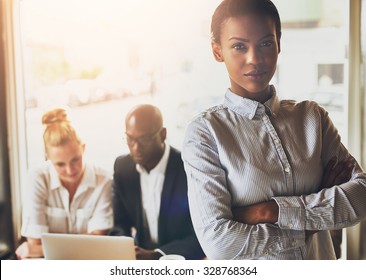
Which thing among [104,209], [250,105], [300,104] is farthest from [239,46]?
[104,209]

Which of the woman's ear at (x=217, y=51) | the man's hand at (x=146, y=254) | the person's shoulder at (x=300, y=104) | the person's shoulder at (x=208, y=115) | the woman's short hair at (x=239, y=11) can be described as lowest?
the man's hand at (x=146, y=254)

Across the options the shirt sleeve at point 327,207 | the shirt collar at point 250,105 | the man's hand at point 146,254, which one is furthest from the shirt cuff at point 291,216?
the man's hand at point 146,254

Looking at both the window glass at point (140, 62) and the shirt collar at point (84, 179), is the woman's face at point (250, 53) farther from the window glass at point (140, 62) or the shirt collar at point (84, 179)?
the shirt collar at point (84, 179)

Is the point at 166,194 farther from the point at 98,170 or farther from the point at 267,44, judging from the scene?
the point at 267,44

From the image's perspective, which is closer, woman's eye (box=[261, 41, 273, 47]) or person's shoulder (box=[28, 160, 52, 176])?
woman's eye (box=[261, 41, 273, 47])

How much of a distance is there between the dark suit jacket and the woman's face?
0.40 m

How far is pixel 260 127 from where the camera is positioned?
6.22 feet

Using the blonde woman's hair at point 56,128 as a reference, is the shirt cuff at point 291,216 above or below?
below

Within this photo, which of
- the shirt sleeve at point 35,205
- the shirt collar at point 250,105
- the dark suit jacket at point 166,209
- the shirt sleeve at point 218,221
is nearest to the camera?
the shirt sleeve at point 218,221

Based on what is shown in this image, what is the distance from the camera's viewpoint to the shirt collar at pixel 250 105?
1896 mm

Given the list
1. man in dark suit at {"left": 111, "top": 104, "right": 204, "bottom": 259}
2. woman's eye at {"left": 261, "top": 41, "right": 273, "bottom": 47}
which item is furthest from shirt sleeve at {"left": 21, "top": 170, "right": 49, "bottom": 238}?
woman's eye at {"left": 261, "top": 41, "right": 273, "bottom": 47}

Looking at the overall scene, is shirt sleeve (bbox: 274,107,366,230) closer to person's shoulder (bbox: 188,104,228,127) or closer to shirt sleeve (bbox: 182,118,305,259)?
shirt sleeve (bbox: 182,118,305,259)

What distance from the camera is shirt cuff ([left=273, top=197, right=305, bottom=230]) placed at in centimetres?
178

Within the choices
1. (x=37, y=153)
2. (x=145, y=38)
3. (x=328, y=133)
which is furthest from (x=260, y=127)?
(x=37, y=153)
